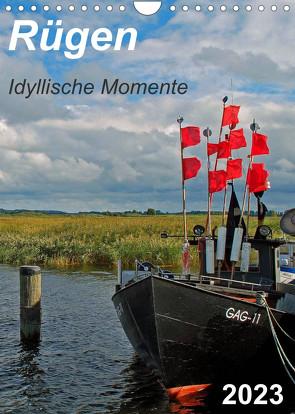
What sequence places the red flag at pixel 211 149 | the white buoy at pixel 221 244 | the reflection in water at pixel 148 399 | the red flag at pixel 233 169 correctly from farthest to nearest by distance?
the red flag at pixel 211 149
the red flag at pixel 233 169
the white buoy at pixel 221 244
the reflection in water at pixel 148 399

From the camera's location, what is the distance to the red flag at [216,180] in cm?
1416

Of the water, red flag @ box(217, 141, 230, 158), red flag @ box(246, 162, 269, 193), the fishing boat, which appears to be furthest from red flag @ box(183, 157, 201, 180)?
the water

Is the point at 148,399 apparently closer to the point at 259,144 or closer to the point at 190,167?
the point at 190,167

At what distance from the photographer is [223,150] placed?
1449 centimetres

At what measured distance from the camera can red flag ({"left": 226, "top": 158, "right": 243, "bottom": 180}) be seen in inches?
555

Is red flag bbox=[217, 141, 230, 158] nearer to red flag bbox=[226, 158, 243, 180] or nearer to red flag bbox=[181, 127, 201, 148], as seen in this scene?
red flag bbox=[226, 158, 243, 180]

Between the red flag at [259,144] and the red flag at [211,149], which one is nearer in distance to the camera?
the red flag at [259,144]

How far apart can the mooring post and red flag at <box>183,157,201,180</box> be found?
18.1 ft

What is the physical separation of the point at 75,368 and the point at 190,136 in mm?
7098

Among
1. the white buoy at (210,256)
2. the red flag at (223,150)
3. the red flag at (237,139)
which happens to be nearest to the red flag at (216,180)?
the red flag at (223,150)

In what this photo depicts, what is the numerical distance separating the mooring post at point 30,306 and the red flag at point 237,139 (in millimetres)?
7060

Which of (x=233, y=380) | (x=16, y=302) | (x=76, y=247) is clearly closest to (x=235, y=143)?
(x=233, y=380)

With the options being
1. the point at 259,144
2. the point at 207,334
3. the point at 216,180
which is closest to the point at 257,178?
the point at 259,144

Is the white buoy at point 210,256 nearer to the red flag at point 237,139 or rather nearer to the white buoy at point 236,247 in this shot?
the white buoy at point 236,247
